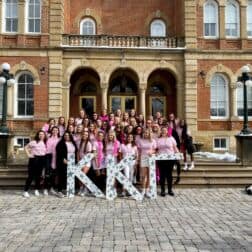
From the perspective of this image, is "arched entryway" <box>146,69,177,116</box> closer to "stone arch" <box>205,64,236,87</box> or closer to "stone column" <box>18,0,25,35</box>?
"stone arch" <box>205,64,236,87</box>

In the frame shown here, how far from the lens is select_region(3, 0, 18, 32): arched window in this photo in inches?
899

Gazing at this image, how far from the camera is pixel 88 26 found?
25.6 metres

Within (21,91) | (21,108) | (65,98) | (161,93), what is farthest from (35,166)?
(161,93)

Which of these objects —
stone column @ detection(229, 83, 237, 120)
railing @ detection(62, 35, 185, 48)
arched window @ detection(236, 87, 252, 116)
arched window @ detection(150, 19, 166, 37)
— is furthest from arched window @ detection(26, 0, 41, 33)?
arched window @ detection(236, 87, 252, 116)

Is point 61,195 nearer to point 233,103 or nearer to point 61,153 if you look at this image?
point 61,153

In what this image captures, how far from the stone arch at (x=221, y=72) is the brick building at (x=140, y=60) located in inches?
2.2

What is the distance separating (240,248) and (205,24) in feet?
62.1

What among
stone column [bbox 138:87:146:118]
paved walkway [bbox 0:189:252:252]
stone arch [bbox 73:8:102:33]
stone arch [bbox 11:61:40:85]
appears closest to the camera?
paved walkway [bbox 0:189:252:252]

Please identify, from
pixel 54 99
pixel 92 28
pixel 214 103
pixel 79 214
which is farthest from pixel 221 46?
pixel 79 214

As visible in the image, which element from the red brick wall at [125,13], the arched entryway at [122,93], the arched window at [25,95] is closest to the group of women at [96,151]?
the arched window at [25,95]

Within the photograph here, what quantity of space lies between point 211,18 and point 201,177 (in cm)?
1312

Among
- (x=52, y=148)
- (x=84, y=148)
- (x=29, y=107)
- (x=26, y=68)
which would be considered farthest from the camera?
(x=29, y=107)

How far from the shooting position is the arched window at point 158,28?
25609 millimetres

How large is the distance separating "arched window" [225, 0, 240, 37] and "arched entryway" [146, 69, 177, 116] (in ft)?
13.9
